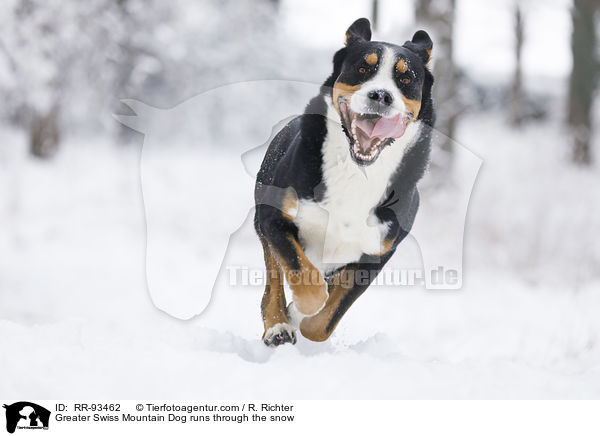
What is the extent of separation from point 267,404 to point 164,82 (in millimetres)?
10868

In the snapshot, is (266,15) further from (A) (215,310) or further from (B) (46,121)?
(A) (215,310)

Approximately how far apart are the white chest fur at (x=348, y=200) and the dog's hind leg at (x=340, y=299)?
125mm

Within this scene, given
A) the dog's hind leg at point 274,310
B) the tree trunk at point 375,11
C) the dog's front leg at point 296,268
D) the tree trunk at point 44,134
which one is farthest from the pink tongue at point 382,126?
the tree trunk at point 44,134

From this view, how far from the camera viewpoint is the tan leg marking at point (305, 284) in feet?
8.26

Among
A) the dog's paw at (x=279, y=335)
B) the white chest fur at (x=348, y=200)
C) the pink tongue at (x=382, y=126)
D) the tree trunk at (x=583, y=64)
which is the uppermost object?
the tree trunk at (x=583, y=64)

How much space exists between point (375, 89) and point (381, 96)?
0.05 meters

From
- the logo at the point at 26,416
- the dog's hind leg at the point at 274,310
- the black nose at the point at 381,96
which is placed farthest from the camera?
the dog's hind leg at the point at 274,310

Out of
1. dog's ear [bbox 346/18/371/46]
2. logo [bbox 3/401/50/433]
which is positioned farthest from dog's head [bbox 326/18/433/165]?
logo [bbox 3/401/50/433]

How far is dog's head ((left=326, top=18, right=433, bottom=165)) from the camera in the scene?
2.30 metres

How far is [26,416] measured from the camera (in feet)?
7.07

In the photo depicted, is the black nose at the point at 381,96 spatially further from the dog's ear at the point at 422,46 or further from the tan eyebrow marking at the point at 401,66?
the dog's ear at the point at 422,46

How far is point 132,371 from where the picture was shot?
2.40 m

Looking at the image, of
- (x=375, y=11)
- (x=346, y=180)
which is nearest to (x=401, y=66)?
(x=346, y=180)

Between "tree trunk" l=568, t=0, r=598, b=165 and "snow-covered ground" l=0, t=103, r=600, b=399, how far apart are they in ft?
2.78
